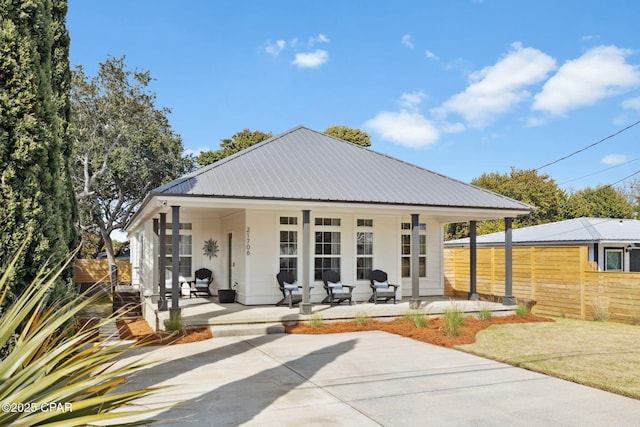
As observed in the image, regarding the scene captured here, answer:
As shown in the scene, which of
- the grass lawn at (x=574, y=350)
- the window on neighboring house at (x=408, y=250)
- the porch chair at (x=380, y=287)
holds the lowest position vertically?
the grass lawn at (x=574, y=350)

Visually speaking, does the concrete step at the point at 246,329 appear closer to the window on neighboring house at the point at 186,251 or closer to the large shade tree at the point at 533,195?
the window on neighboring house at the point at 186,251

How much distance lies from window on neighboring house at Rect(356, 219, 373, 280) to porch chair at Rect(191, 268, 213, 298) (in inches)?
174

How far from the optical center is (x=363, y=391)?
19.4ft

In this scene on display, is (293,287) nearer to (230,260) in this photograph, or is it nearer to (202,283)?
(230,260)

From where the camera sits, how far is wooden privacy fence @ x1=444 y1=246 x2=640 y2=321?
464 inches

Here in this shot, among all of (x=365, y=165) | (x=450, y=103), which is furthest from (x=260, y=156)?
(x=450, y=103)

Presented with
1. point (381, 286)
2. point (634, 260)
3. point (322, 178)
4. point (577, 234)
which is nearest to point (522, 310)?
point (381, 286)

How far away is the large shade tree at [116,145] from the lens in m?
24.1

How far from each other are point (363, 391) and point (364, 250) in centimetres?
808

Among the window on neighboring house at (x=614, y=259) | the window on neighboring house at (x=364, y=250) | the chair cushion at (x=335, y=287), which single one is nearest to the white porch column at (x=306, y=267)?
the chair cushion at (x=335, y=287)

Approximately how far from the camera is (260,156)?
12.9 metres

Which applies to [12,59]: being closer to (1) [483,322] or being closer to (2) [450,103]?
(1) [483,322]

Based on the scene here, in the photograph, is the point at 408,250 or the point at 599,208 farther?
the point at 599,208

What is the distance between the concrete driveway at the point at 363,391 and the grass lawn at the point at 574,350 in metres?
0.42
